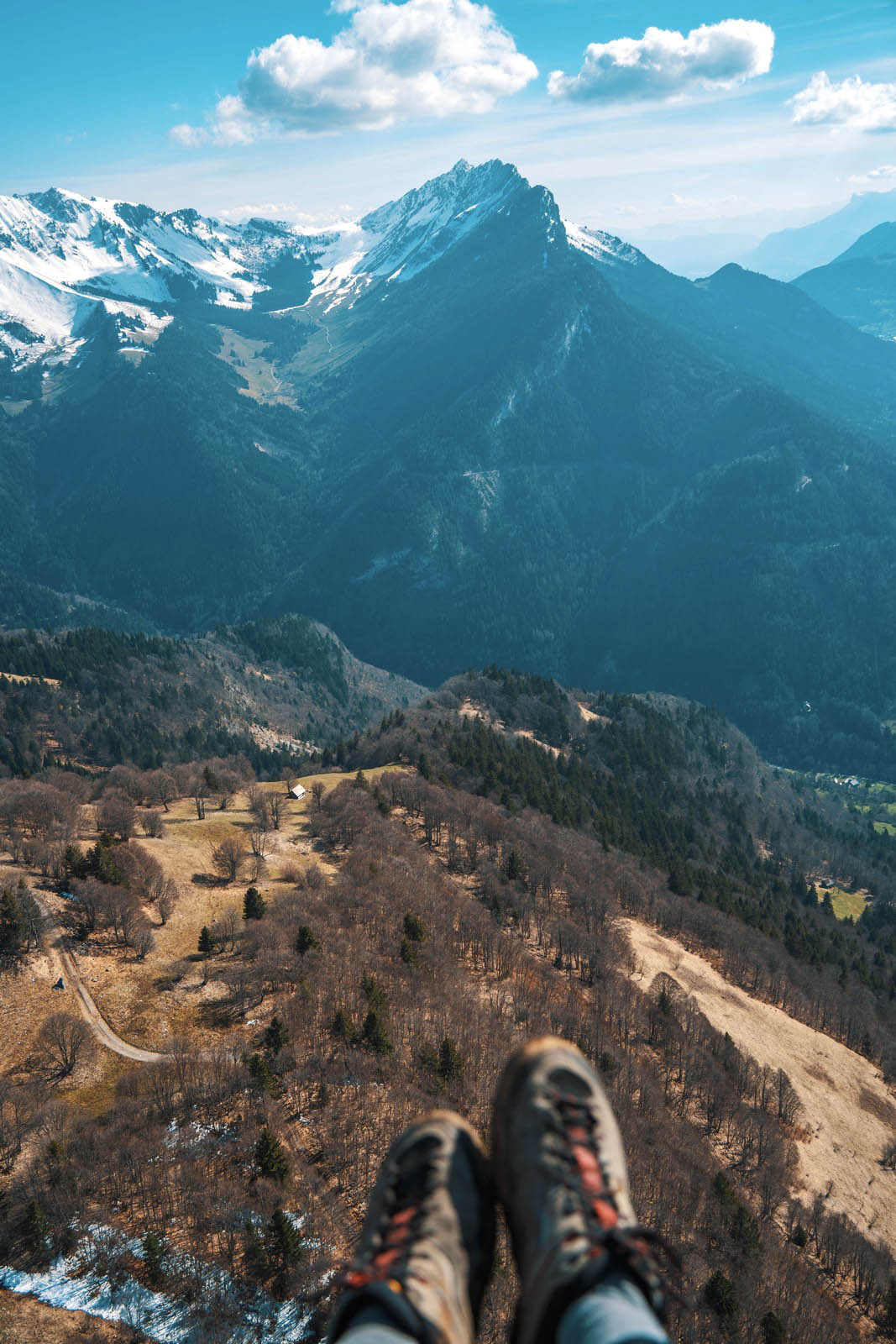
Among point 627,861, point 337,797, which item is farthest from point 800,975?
point 337,797

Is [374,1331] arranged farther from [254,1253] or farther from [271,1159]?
[271,1159]

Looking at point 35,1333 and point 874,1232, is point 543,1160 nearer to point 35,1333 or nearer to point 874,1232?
point 35,1333

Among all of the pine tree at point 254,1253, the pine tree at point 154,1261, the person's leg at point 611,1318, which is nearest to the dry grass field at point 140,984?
the pine tree at point 154,1261

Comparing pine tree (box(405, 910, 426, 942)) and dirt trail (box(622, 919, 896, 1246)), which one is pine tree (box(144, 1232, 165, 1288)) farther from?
dirt trail (box(622, 919, 896, 1246))

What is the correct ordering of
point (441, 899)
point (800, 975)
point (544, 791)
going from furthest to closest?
1. point (544, 791)
2. point (800, 975)
3. point (441, 899)

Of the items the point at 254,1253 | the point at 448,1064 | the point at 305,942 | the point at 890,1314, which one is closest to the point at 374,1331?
the point at 254,1253
